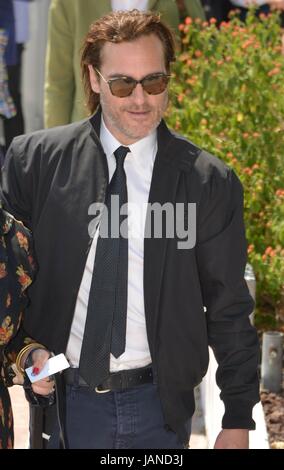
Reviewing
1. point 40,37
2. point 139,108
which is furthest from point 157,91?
point 40,37

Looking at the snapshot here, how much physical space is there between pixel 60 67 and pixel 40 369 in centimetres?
327

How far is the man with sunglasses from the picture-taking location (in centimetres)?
351

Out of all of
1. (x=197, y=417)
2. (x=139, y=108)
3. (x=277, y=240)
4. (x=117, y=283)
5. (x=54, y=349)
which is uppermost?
(x=139, y=108)

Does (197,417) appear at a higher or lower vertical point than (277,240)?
lower

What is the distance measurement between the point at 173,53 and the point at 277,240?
297cm

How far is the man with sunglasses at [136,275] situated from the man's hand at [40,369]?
0.48 feet

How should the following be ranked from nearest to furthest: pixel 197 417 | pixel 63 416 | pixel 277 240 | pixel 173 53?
pixel 63 416 < pixel 173 53 < pixel 197 417 < pixel 277 240

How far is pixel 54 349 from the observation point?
11.6 feet

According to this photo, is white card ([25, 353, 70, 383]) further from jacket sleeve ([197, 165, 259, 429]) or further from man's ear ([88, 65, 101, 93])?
man's ear ([88, 65, 101, 93])

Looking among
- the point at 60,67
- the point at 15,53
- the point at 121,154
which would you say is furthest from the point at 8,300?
the point at 15,53

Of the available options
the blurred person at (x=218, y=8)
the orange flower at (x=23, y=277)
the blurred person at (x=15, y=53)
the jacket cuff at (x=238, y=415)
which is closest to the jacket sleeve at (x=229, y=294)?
the jacket cuff at (x=238, y=415)

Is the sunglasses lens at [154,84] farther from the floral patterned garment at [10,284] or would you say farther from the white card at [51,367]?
the white card at [51,367]

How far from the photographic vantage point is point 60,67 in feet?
20.7

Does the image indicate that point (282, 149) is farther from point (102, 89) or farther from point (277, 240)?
point (102, 89)
